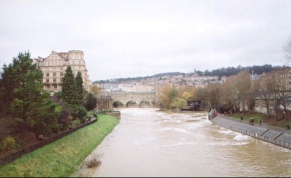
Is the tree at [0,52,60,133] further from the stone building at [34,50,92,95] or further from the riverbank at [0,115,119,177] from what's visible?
the stone building at [34,50,92,95]

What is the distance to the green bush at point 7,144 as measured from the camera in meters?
20.9

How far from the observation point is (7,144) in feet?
69.1

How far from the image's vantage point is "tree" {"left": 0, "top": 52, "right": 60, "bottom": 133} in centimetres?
2366

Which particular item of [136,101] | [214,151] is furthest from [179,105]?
[214,151]

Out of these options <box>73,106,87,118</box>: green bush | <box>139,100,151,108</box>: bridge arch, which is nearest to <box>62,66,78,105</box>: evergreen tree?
<box>73,106,87,118</box>: green bush

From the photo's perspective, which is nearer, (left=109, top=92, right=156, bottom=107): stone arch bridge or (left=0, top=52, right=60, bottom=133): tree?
(left=0, top=52, right=60, bottom=133): tree

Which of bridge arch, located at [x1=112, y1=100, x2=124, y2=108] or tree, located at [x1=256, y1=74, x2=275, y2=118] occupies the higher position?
tree, located at [x1=256, y1=74, x2=275, y2=118]

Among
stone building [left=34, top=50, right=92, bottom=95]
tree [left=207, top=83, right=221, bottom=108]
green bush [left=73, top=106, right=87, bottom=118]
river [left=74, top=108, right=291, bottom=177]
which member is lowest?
river [left=74, top=108, right=291, bottom=177]

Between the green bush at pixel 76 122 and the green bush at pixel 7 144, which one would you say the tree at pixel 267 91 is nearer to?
the green bush at pixel 76 122

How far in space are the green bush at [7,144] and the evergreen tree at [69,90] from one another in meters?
17.9

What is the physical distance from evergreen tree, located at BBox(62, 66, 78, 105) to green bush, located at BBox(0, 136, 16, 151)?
58.9ft

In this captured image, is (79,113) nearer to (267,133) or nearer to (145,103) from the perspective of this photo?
(267,133)

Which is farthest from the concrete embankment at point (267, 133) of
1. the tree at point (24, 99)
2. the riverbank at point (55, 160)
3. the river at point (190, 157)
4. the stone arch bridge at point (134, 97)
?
the stone arch bridge at point (134, 97)

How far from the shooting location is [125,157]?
1061 inches
